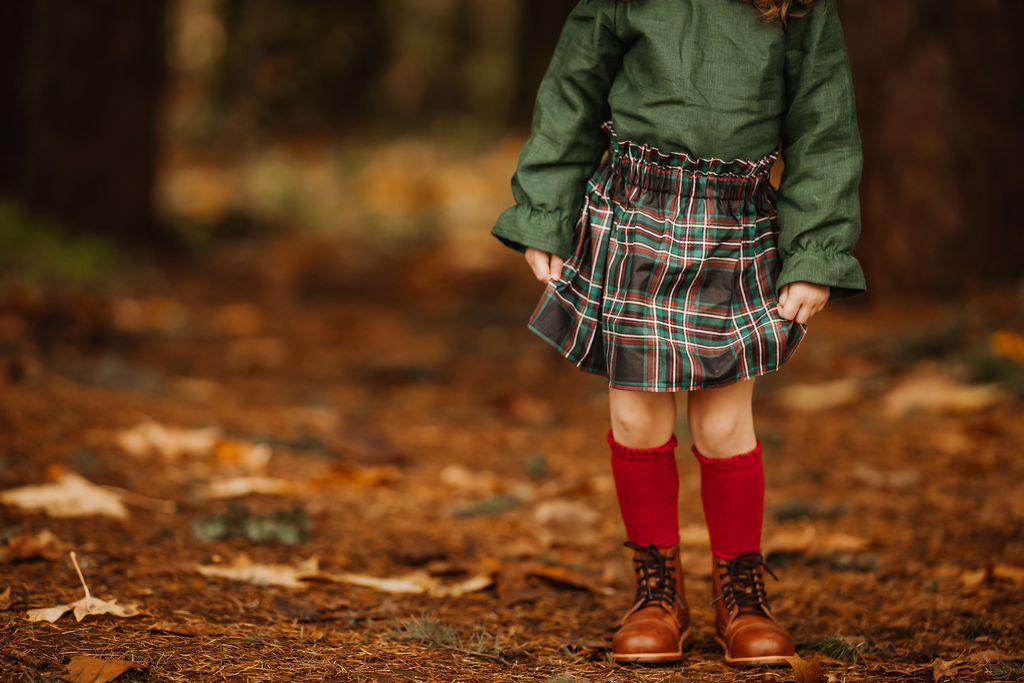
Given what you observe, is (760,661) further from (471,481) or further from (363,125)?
(363,125)

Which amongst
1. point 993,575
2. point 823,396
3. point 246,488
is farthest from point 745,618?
point 823,396

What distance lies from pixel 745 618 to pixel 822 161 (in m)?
1.02

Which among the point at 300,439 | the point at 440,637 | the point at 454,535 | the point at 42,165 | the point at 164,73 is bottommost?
the point at 440,637

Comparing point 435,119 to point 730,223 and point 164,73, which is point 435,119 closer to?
point 164,73

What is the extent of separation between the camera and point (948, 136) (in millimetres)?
4992

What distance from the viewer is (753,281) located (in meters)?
2.11

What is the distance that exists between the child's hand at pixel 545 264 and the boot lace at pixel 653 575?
655 millimetres

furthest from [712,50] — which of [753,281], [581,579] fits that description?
[581,579]

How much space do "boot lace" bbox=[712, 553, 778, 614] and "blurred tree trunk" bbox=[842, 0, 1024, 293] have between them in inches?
136

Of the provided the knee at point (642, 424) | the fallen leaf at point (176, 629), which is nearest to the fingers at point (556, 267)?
the knee at point (642, 424)

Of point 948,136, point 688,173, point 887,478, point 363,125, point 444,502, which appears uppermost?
point 363,125

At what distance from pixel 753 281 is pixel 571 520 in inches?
49.7

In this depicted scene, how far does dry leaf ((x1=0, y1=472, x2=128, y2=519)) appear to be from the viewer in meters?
2.69

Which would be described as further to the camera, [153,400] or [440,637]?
[153,400]
